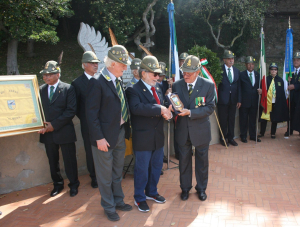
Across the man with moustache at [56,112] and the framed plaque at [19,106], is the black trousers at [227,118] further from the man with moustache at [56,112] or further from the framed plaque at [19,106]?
the framed plaque at [19,106]

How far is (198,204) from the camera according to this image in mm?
4023

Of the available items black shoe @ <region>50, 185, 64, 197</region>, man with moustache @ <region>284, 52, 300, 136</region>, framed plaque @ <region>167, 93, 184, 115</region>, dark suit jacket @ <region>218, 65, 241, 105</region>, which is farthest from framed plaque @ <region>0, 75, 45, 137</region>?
man with moustache @ <region>284, 52, 300, 136</region>

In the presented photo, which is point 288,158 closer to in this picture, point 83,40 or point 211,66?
point 211,66

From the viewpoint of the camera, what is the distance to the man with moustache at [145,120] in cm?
359

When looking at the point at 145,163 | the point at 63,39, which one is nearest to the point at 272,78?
the point at 145,163

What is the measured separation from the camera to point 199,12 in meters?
19.2

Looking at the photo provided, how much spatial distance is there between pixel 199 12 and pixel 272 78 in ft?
44.5

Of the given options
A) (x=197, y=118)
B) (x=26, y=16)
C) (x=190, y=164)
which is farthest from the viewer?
(x=26, y=16)

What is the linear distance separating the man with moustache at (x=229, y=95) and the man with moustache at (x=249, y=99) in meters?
0.22

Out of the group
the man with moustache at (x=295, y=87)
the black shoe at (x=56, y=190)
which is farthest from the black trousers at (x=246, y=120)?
the black shoe at (x=56, y=190)

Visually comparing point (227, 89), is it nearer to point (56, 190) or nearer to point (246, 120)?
point (246, 120)

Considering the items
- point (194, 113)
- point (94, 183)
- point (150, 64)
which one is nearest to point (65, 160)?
point (94, 183)

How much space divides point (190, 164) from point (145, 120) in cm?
107

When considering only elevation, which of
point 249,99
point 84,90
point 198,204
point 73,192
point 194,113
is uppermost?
point 84,90
